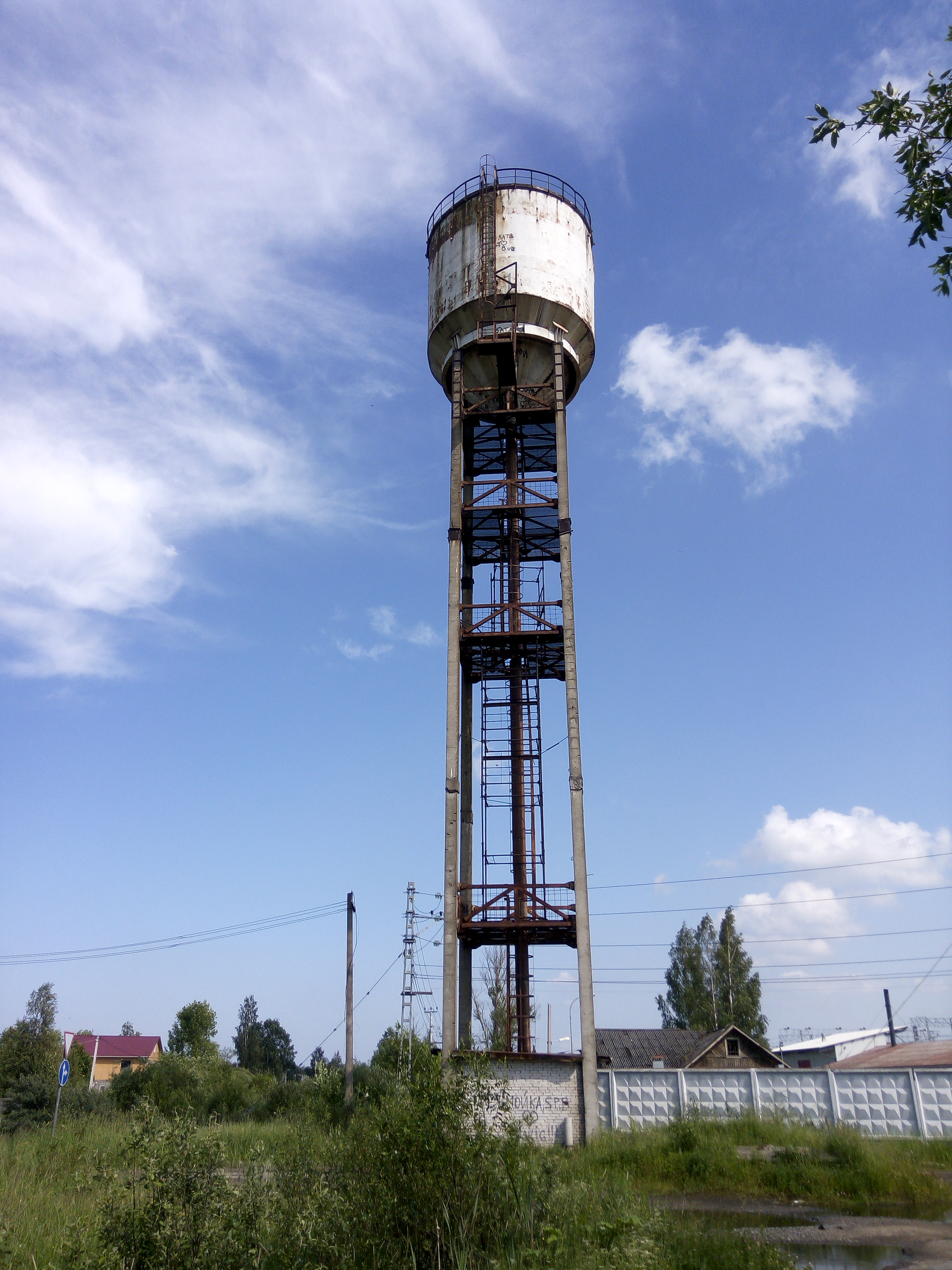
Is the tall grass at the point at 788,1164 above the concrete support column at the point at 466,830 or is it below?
below

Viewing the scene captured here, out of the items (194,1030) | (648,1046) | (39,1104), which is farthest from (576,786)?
(194,1030)

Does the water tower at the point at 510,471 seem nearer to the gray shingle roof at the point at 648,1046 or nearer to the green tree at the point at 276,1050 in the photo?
the gray shingle roof at the point at 648,1046

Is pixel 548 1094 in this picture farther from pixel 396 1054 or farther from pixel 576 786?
pixel 396 1054

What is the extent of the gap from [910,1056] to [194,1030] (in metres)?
48.5

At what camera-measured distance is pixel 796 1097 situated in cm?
1831

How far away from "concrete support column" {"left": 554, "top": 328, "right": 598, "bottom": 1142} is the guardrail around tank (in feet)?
2.87

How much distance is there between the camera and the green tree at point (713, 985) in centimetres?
4834

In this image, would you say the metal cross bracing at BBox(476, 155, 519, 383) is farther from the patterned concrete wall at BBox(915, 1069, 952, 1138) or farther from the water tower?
the patterned concrete wall at BBox(915, 1069, 952, 1138)

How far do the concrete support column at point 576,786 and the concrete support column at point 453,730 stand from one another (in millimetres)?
2341

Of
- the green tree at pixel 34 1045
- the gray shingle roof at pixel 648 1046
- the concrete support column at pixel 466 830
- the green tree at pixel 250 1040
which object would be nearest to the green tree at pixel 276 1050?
the green tree at pixel 250 1040

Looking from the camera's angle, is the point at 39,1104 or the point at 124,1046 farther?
the point at 124,1046

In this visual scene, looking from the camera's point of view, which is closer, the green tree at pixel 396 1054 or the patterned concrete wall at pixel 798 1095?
the green tree at pixel 396 1054

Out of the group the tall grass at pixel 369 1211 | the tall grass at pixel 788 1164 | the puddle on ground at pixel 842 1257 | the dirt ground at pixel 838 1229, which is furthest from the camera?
the tall grass at pixel 788 1164

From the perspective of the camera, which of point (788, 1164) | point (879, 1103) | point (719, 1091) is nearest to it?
point (788, 1164)
